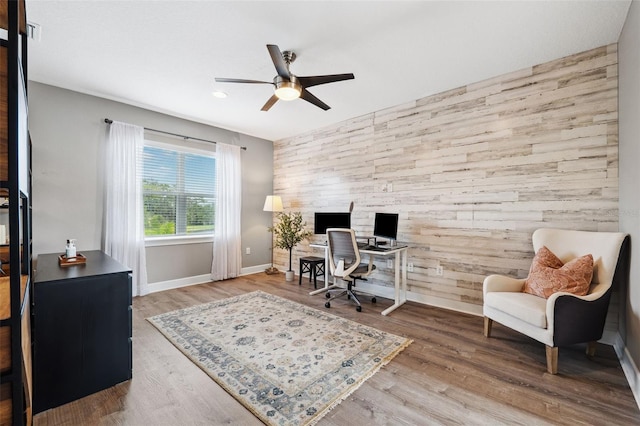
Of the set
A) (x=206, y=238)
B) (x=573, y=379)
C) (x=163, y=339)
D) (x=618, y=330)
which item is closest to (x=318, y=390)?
(x=163, y=339)

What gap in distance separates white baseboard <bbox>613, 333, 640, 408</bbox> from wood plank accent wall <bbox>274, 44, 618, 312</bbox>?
2.92 feet

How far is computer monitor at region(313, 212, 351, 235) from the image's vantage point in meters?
4.38

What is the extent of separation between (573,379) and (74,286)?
137 inches

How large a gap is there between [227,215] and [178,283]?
4.33ft

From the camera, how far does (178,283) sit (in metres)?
4.49

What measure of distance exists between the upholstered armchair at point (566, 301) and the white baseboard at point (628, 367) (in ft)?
0.58

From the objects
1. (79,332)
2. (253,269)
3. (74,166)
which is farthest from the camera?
(253,269)

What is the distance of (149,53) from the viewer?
2.72 meters

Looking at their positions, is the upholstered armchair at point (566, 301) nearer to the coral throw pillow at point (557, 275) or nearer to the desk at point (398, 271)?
the coral throw pillow at point (557, 275)

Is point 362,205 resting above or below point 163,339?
above

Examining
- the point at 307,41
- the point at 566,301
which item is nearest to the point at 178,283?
the point at 307,41

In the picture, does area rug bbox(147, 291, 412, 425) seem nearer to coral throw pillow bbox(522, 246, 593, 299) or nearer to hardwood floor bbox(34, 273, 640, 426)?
hardwood floor bbox(34, 273, 640, 426)

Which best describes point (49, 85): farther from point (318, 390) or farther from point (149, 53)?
point (318, 390)

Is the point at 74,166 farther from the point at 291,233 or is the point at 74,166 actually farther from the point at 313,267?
the point at 313,267
